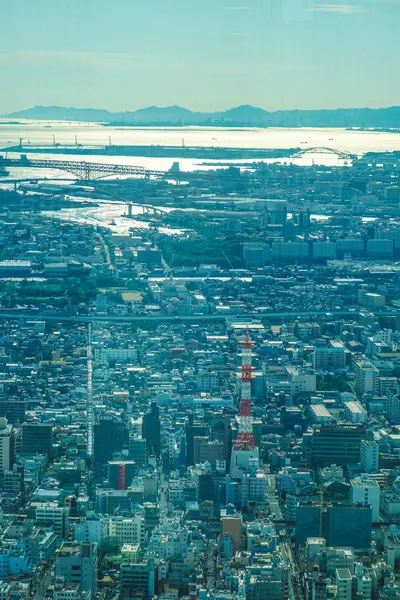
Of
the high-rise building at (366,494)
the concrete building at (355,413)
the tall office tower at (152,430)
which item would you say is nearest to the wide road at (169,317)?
the concrete building at (355,413)

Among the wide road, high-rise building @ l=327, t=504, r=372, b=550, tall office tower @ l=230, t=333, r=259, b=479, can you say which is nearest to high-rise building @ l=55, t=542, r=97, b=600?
high-rise building @ l=327, t=504, r=372, b=550

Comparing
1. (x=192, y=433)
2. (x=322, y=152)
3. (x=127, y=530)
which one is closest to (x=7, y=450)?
(x=192, y=433)

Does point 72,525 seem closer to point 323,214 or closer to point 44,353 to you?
point 44,353

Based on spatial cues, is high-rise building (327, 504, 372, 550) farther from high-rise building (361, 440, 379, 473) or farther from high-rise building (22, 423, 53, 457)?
high-rise building (22, 423, 53, 457)

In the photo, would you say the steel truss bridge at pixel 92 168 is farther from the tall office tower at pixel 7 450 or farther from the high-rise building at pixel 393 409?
the tall office tower at pixel 7 450

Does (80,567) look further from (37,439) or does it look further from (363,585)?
(37,439)

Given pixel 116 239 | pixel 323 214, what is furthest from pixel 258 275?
pixel 323 214
